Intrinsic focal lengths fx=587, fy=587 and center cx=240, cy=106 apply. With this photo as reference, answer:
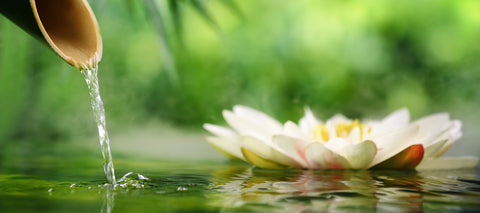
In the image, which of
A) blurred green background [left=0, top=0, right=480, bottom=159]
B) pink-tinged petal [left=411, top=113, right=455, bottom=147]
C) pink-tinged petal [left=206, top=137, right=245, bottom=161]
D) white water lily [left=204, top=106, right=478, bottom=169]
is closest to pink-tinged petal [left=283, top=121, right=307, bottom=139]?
white water lily [left=204, top=106, right=478, bottom=169]

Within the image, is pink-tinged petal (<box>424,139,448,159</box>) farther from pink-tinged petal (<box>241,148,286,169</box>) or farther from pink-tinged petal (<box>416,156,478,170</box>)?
pink-tinged petal (<box>241,148,286,169</box>)

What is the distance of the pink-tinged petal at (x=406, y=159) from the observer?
955mm

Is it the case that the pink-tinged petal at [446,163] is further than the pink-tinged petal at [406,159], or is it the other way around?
the pink-tinged petal at [446,163]

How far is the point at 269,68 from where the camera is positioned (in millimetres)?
2371

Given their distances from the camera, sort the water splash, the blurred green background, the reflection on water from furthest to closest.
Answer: the blurred green background
the water splash
the reflection on water

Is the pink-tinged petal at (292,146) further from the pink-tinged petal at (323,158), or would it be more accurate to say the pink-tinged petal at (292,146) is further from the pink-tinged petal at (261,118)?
the pink-tinged petal at (261,118)

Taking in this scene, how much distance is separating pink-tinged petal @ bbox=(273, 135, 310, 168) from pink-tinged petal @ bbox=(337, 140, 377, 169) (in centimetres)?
7

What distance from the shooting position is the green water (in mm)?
654

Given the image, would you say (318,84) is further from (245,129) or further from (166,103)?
(245,129)

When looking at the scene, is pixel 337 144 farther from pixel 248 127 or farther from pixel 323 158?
pixel 248 127

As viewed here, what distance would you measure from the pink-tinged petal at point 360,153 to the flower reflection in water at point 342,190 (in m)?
0.02

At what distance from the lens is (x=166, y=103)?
2365 millimetres

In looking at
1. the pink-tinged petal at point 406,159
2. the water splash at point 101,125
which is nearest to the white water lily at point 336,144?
the pink-tinged petal at point 406,159

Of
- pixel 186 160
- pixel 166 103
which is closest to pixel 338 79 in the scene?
pixel 166 103
